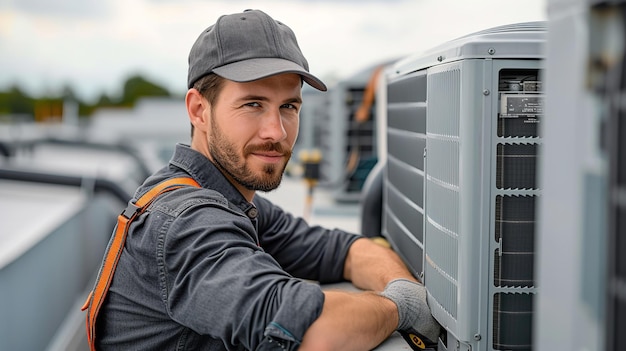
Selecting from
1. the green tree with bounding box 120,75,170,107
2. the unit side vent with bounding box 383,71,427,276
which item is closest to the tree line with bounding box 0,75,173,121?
the green tree with bounding box 120,75,170,107

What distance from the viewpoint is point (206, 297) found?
1390 mm

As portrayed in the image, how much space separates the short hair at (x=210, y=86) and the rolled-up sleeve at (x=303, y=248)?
1.82 feet

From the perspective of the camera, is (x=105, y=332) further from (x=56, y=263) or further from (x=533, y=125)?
(x=56, y=263)

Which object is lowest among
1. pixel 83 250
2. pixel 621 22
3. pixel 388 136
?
pixel 83 250

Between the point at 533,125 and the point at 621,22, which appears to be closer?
the point at 621,22

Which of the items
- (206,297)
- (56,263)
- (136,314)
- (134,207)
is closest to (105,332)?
(136,314)

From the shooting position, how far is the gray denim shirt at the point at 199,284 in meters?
1.37

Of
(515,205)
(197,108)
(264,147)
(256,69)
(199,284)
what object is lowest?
(199,284)

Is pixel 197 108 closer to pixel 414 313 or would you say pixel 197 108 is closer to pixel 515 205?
pixel 414 313

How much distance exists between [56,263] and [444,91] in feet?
11.2

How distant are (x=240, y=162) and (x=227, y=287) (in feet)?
1.72

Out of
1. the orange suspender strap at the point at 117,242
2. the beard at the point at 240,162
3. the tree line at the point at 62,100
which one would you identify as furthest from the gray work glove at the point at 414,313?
the tree line at the point at 62,100

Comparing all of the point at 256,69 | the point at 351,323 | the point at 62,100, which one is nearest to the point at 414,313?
the point at 351,323

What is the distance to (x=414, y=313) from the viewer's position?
5.52 feet
